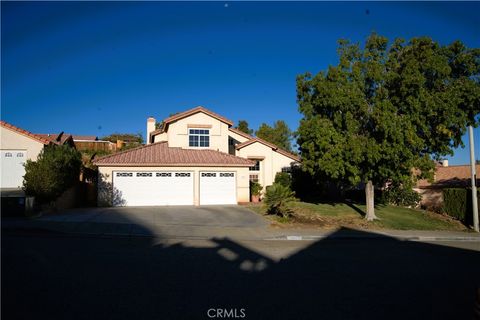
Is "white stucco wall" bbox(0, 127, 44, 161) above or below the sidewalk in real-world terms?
above

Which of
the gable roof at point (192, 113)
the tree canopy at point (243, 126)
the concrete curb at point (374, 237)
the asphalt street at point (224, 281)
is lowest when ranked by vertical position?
the concrete curb at point (374, 237)

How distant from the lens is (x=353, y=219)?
63.2 feet

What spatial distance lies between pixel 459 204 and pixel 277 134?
38215 millimetres

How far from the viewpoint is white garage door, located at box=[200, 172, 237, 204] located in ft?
76.8

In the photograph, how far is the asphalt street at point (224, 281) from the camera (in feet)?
17.7

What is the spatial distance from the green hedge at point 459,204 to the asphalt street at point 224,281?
12.0 m

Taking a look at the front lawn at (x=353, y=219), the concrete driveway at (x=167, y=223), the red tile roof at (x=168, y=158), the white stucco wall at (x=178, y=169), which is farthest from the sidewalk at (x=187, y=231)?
the red tile roof at (x=168, y=158)

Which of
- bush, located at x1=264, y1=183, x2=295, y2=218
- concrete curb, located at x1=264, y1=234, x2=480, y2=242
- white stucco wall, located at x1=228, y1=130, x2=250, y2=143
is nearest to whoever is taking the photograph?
concrete curb, located at x1=264, y1=234, x2=480, y2=242

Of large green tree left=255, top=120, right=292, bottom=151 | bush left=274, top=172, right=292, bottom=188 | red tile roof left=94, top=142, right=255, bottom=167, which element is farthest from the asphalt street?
large green tree left=255, top=120, right=292, bottom=151

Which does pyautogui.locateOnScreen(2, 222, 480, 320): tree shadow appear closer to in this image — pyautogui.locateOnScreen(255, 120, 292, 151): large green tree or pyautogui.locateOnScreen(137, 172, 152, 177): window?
pyautogui.locateOnScreen(137, 172, 152, 177): window

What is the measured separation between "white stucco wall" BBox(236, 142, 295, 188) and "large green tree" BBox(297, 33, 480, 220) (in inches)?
394

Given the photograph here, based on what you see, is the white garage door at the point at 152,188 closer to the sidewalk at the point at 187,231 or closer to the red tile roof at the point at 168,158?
the red tile roof at the point at 168,158

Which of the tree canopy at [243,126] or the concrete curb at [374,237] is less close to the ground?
the tree canopy at [243,126]

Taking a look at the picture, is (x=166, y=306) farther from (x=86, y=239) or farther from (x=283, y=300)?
(x=86, y=239)
